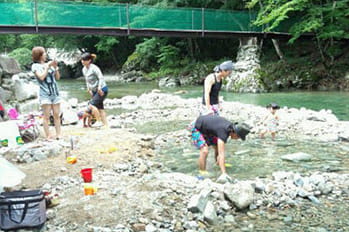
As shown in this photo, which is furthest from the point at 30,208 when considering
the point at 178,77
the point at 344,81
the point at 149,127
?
the point at 178,77

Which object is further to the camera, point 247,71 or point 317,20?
point 247,71

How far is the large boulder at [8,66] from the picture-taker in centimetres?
1034

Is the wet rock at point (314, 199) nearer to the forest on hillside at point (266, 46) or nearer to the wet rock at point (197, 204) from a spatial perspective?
the wet rock at point (197, 204)

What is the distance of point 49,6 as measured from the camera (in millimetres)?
15688

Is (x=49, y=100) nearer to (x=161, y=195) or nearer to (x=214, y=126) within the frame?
(x=214, y=126)

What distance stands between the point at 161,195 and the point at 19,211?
1.46 meters

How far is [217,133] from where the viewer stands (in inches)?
183

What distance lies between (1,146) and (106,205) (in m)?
3.18

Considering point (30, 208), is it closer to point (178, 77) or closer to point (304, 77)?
point (304, 77)

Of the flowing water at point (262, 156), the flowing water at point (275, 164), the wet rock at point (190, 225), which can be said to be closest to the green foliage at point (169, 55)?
the flowing water at point (275, 164)

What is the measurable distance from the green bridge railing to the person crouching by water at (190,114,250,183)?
41.6 ft

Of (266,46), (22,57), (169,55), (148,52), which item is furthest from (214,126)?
(22,57)

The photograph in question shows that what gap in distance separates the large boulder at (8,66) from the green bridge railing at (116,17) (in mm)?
4932

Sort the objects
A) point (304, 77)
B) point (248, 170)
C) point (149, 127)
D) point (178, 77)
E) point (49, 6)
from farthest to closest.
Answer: point (178, 77), point (304, 77), point (49, 6), point (149, 127), point (248, 170)
